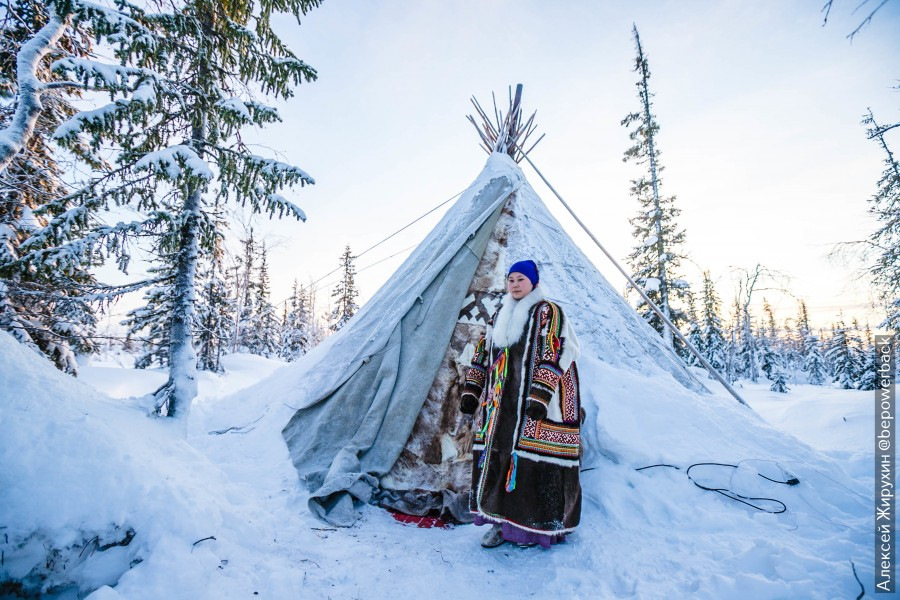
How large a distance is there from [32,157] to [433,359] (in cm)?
789

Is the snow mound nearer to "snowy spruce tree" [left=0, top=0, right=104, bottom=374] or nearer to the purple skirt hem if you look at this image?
the purple skirt hem

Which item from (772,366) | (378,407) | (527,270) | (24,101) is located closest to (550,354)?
(527,270)

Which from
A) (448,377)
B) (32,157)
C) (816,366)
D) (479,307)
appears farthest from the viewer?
(816,366)

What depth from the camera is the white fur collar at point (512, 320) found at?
2477mm

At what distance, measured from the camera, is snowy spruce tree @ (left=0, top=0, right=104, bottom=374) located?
12.9 feet

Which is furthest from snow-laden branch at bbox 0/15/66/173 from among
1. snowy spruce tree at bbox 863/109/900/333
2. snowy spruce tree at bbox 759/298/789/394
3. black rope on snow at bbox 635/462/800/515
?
snowy spruce tree at bbox 759/298/789/394

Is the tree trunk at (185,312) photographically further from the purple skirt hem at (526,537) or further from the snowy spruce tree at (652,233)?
the snowy spruce tree at (652,233)

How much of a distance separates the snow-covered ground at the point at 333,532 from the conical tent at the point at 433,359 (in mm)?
350

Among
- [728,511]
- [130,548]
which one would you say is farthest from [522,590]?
[130,548]

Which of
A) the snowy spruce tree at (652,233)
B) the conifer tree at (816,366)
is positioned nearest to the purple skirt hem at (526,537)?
the snowy spruce tree at (652,233)

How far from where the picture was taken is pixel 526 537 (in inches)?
90.7

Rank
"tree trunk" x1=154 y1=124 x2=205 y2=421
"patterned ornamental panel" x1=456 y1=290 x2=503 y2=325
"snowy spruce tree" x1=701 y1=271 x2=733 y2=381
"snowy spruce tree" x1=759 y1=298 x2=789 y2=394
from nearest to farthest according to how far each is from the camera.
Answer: "tree trunk" x1=154 y1=124 x2=205 y2=421 < "patterned ornamental panel" x1=456 y1=290 x2=503 y2=325 < "snowy spruce tree" x1=759 y1=298 x2=789 y2=394 < "snowy spruce tree" x1=701 y1=271 x2=733 y2=381

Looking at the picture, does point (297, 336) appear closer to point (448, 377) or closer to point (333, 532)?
point (448, 377)

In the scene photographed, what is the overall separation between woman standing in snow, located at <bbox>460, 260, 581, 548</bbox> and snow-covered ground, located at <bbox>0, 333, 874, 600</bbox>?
22 centimetres
